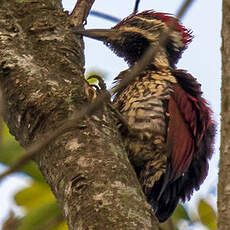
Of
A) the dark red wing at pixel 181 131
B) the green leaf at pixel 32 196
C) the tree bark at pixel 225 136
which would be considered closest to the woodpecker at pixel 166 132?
the dark red wing at pixel 181 131

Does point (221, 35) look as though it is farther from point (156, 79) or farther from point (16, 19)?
point (156, 79)

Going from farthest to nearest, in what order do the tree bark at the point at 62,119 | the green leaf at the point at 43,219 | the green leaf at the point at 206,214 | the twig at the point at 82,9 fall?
the twig at the point at 82,9 → the green leaf at the point at 206,214 → the green leaf at the point at 43,219 → the tree bark at the point at 62,119

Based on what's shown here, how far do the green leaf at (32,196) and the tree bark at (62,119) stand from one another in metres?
0.82

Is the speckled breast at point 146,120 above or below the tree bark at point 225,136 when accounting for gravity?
below

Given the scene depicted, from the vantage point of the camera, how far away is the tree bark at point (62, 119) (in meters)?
1.92

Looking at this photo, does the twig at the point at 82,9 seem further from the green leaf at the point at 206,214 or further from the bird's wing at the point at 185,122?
the green leaf at the point at 206,214

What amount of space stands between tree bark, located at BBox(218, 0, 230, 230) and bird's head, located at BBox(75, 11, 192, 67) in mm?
2414

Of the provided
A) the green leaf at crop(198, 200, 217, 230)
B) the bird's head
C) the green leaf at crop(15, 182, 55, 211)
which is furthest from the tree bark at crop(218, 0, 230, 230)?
the bird's head

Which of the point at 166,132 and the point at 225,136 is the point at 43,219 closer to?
the point at 166,132

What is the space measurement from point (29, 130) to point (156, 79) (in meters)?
1.47

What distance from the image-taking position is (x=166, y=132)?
3.40 meters

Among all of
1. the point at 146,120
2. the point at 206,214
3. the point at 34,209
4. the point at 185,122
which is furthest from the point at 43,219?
the point at 185,122

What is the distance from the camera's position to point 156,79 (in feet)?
11.9

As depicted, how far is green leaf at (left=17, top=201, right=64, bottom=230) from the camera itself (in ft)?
8.04
